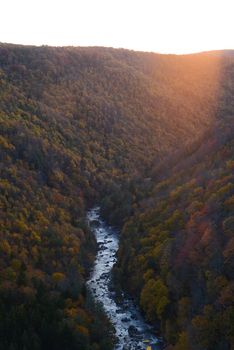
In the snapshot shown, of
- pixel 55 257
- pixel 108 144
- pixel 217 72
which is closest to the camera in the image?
pixel 55 257

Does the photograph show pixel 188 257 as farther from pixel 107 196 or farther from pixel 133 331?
pixel 107 196

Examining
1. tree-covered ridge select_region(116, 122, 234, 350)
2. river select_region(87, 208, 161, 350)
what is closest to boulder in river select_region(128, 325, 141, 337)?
river select_region(87, 208, 161, 350)

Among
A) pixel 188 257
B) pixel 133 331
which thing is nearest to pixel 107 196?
pixel 188 257

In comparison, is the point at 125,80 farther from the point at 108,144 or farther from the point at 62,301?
the point at 62,301

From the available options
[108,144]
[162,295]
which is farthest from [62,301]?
[108,144]

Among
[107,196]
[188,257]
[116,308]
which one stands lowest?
[116,308]

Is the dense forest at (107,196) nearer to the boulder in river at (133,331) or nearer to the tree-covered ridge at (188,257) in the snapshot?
the tree-covered ridge at (188,257)
